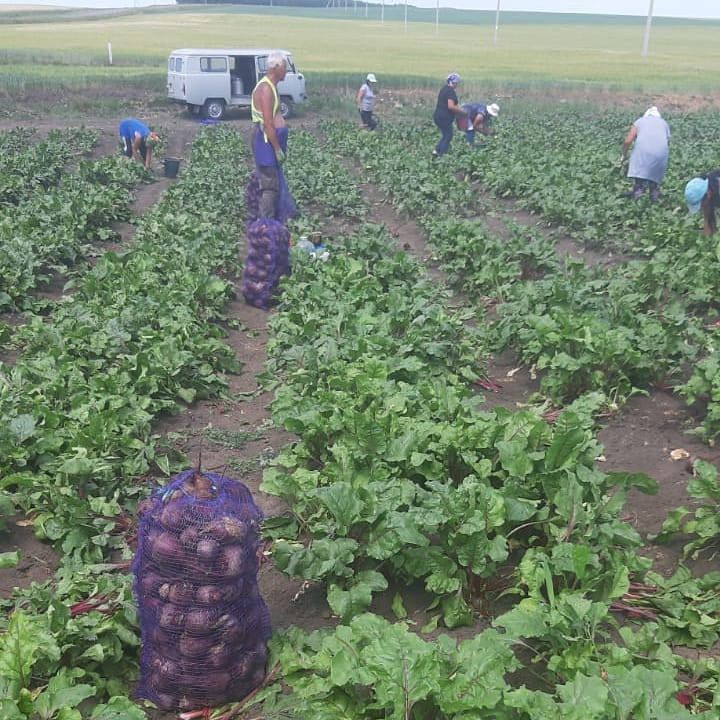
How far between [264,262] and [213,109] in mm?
21952

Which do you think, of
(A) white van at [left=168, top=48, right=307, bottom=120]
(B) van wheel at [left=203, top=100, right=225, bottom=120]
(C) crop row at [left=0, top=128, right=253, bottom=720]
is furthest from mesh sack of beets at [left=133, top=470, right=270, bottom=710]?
(B) van wheel at [left=203, top=100, right=225, bottom=120]

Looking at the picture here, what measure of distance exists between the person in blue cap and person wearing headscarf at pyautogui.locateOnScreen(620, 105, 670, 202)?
1.96 m

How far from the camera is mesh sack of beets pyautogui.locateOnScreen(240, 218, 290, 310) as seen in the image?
30.5 ft

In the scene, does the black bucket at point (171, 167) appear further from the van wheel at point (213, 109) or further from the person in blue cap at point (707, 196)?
the van wheel at point (213, 109)

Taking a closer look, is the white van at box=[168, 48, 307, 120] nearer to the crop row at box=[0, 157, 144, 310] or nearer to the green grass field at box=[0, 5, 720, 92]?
the green grass field at box=[0, 5, 720, 92]

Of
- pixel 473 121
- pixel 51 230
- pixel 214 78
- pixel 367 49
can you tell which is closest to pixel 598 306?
pixel 51 230

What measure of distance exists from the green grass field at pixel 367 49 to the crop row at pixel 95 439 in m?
28.4

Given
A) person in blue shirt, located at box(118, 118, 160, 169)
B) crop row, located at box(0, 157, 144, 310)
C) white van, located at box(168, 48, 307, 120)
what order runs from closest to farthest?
1. crop row, located at box(0, 157, 144, 310)
2. person in blue shirt, located at box(118, 118, 160, 169)
3. white van, located at box(168, 48, 307, 120)

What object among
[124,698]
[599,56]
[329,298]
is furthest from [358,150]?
[599,56]

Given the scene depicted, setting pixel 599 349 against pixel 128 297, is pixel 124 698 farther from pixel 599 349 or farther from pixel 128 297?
pixel 128 297

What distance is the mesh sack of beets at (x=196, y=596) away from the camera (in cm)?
340

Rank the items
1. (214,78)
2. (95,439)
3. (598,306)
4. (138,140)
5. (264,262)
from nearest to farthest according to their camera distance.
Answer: (95,439) < (598,306) < (264,262) < (138,140) < (214,78)

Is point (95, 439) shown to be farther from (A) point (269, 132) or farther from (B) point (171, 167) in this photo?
(B) point (171, 167)

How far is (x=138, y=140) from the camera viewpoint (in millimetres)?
18094
